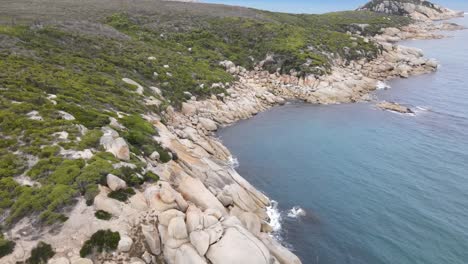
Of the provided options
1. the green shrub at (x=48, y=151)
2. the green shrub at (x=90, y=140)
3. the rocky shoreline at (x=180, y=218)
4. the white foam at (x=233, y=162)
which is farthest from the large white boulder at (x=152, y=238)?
the white foam at (x=233, y=162)

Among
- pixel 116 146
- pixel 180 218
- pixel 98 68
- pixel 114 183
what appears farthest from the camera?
pixel 98 68

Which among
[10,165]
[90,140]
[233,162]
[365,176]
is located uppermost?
[90,140]

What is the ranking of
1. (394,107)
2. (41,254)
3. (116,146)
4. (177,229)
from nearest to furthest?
(41,254) → (177,229) → (116,146) → (394,107)

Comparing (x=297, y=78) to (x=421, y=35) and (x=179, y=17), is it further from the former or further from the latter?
(x=421, y=35)

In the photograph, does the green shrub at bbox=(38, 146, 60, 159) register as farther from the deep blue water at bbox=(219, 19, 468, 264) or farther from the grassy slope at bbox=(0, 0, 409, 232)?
the deep blue water at bbox=(219, 19, 468, 264)

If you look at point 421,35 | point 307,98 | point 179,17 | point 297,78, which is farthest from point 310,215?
point 421,35

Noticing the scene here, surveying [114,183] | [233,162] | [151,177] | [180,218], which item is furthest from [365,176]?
[114,183]

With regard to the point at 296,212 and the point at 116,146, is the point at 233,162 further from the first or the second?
the point at 116,146
